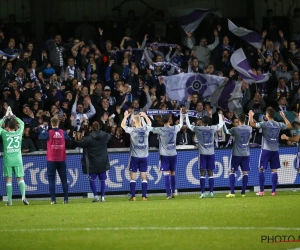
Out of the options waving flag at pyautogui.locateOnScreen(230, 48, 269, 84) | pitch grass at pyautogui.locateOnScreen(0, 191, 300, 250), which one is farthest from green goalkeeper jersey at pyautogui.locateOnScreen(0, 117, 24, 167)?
waving flag at pyautogui.locateOnScreen(230, 48, 269, 84)

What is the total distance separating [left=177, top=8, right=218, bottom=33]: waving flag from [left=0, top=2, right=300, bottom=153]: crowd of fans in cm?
41

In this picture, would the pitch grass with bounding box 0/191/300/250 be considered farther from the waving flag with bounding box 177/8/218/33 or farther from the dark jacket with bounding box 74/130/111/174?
the waving flag with bounding box 177/8/218/33

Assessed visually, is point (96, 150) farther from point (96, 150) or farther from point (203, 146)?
point (203, 146)

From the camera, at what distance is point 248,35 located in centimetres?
3241

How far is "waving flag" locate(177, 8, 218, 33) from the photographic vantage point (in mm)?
32938

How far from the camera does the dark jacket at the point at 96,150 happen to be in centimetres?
2447

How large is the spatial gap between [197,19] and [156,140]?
6.09 metres

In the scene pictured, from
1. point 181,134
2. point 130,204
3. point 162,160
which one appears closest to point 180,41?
point 181,134

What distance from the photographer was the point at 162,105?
95.0ft

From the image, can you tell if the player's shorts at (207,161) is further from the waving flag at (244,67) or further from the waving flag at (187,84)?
the waving flag at (244,67)

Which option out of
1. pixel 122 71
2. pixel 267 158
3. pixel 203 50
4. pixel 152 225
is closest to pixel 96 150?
pixel 267 158

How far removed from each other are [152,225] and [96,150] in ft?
26.2

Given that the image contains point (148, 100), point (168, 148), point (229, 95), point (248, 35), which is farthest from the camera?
point (248, 35)

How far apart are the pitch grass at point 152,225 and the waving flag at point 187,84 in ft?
27.9
